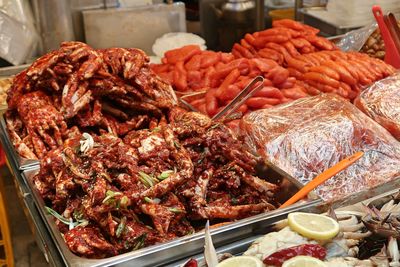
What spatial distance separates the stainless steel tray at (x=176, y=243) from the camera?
5.06ft

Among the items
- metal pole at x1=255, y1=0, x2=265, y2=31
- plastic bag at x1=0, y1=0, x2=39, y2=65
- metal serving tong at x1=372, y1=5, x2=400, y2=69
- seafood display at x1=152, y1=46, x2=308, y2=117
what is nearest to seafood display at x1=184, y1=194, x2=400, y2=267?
seafood display at x1=152, y1=46, x2=308, y2=117

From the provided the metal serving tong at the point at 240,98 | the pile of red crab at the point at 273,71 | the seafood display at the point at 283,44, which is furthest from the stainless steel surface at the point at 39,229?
the seafood display at the point at 283,44

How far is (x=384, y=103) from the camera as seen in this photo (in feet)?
8.70

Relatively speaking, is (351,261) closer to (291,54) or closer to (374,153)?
(374,153)

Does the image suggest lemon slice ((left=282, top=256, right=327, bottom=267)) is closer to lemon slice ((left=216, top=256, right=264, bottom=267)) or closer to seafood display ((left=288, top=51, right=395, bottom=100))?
lemon slice ((left=216, top=256, right=264, bottom=267))

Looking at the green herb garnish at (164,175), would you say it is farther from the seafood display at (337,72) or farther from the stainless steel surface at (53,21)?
the stainless steel surface at (53,21)

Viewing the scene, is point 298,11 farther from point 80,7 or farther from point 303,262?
point 303,262

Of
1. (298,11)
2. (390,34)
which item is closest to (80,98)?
(390,34)

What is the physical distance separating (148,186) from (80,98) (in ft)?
2.53

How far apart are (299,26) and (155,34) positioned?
1369 mm

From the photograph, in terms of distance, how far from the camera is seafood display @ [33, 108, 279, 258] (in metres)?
1.64

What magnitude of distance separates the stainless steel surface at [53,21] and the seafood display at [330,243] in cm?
309

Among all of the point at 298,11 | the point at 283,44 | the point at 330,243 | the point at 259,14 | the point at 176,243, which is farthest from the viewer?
the point at 259,14

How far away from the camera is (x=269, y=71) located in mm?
3037
